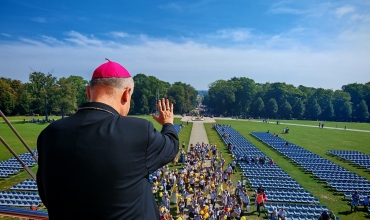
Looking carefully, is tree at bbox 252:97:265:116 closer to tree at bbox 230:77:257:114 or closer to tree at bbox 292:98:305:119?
tree at bbox 230:77:257:114

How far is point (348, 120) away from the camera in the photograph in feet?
303

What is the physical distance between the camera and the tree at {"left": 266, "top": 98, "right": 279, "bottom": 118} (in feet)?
305

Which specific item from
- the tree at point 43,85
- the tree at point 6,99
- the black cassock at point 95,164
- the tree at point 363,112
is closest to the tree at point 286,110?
the tree at point 363,112

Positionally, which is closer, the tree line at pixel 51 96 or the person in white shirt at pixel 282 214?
the person in white shirt at pixel 282 214

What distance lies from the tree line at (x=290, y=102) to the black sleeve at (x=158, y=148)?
96628mm

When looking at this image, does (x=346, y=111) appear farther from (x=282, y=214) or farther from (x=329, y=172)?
(x=282, y=214)

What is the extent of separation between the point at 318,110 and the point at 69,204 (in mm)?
101967

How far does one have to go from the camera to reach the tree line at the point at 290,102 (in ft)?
303

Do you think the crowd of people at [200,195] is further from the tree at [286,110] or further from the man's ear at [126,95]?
the tree at [286,110]

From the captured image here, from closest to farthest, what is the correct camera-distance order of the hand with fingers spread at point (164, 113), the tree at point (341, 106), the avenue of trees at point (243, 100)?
1. the hand with fingers spread at point (164, 113)
2. the avenue of trees at point (243, 100)
3. the tree at point (341, 106)

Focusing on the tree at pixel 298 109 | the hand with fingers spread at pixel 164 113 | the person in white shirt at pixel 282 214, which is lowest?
the person in white shirt at pixel 282 214

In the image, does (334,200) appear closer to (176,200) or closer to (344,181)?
(344,181)

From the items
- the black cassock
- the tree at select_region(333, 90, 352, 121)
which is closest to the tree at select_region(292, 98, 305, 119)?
the tree at select_region(333, 90, 352, 121)

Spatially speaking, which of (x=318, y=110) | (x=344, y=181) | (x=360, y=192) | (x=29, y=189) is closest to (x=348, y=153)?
(x=344, y=181)
